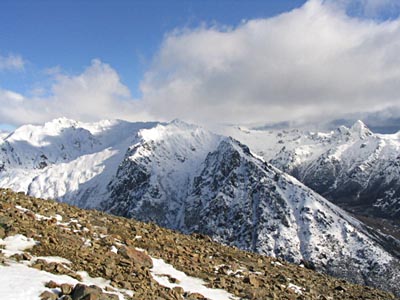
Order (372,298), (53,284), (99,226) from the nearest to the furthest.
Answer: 1. (53,284)
2. (99,226)
3. (372,298)

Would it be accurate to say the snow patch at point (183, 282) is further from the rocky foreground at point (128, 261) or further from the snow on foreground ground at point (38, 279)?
the rocky foreground at point (128, 261)

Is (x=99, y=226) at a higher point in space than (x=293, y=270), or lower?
higher

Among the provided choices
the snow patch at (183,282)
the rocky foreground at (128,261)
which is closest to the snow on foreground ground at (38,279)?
the snow patch at (183,282)

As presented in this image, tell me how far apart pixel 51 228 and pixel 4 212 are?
3.16m

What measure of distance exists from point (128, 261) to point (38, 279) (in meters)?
6.20

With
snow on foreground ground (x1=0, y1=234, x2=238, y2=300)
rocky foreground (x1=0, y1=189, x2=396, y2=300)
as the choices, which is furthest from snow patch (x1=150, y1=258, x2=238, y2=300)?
rocky foreground (x1=0, y1=189, x2=396, y2=300)

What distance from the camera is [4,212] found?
1081 inches

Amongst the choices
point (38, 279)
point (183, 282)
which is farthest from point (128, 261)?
point (38, 279)

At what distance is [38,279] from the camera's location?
19.7 metres

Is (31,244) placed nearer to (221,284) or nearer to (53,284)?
(53,284)

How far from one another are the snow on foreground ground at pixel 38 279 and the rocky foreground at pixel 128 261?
150 millimetres

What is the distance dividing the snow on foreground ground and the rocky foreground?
0.49 feet

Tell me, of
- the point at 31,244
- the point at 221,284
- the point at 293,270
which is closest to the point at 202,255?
the point at 221,284

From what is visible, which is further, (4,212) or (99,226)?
(99,226)
